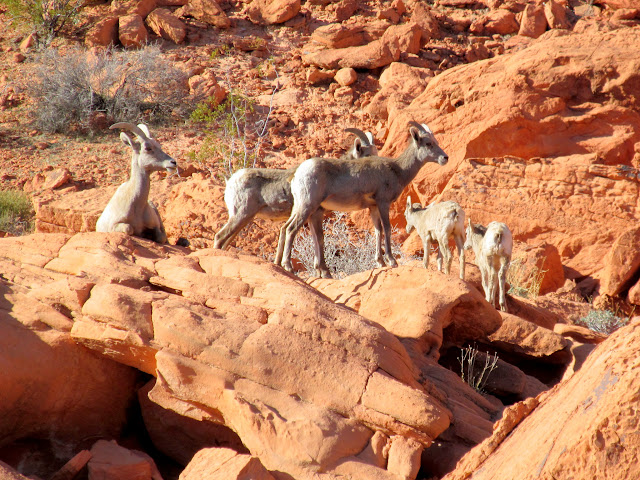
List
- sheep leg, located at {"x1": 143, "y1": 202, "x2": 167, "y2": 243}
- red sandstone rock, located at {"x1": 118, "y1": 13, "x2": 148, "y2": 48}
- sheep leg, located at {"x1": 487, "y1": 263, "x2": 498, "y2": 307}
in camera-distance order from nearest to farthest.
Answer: sheep leg, located at {"x1": 143, "y1": 202, "x2": 167, "y2": 243}
sheep leg, located at {"x1": 487, "y1": 263, "x2": 498, "y2": 307}
red sandstone rock, located at {"x1": 118, "y1": 13, "x2": 148, "y2": 48}

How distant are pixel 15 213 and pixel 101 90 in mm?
5456

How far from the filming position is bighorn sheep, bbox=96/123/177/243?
7879mm

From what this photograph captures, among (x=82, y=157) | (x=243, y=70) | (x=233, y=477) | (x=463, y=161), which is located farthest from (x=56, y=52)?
(x=233, y=477)

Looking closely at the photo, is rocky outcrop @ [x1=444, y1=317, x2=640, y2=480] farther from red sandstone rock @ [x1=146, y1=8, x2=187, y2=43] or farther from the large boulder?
red sandstone rock @ [x1=146, y1=8, x2=187, y2=43]

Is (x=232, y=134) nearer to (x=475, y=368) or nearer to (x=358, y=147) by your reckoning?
(x=358, y=147)

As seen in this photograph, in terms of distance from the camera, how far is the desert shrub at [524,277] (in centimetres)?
1237

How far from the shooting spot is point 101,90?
61.0 feet

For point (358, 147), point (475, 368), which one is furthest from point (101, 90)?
point (475, 368)

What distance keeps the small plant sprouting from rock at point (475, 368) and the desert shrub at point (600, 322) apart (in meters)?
4.33

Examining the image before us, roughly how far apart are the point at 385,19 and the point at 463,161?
27.7ft

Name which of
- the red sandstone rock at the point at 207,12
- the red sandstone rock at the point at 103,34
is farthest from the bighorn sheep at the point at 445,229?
the red sandstone rock at the point at 103,34

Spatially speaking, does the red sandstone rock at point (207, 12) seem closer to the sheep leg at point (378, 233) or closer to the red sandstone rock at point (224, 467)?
the sheep leg at point (378, 233)

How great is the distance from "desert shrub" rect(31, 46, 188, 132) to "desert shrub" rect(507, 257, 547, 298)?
10.7 meters

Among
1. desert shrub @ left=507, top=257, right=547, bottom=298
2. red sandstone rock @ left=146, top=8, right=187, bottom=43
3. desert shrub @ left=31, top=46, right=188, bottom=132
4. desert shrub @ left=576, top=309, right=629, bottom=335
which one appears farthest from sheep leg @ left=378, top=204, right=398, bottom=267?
red sandstone rock @ left=146, top=8, right=187, bottom=43
